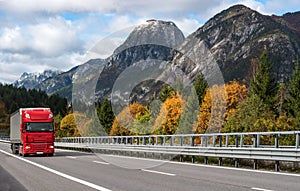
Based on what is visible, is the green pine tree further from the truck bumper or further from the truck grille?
the truck grille

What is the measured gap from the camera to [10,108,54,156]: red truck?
93.5 ft

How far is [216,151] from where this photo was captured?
735 inches

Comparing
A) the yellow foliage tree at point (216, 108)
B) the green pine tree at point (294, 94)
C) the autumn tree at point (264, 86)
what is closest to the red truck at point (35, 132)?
the yellow foliage tree at point (216, 108)

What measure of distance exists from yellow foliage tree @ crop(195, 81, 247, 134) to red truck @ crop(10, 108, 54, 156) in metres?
35.5

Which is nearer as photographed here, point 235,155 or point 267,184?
point 267,184

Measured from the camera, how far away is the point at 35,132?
94.4ft

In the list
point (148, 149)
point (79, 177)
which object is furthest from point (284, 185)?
point (148, 149)

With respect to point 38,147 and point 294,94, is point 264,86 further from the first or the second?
point 38,147

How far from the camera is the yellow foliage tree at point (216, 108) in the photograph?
210 ft

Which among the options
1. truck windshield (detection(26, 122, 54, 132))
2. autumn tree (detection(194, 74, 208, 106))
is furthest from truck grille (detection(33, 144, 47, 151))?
autumn tree (detection(194, 74, 208, 106))

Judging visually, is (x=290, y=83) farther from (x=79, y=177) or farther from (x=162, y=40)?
(x=79, y=177)

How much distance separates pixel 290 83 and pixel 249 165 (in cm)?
5584

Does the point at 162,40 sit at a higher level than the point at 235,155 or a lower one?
higher

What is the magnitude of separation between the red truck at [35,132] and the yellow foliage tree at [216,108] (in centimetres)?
3550
